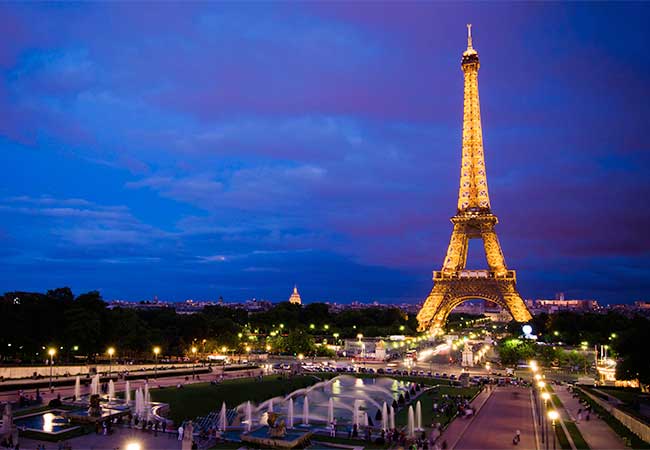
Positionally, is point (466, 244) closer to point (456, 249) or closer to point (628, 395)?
point (456, 249)

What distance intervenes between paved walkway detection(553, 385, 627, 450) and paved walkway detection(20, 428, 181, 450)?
21.0 meters

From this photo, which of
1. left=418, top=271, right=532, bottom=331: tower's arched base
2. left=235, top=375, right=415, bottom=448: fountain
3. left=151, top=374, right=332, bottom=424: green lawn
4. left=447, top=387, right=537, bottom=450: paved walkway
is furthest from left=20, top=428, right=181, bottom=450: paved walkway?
left=418, top=271, right=532, bottom=331: tower's arched base

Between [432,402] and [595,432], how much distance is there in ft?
46.2

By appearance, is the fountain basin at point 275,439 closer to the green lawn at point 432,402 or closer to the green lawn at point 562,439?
the green lawn at point 432,402

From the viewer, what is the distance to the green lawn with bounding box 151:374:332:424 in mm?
37750

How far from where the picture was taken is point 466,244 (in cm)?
Result: 10306

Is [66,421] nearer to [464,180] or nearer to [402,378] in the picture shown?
[402,378]

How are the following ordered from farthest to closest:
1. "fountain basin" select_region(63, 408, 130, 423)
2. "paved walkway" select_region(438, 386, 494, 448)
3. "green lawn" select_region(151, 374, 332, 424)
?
"green lawn" select_region(151, 374, 332, 424) < "fountain basin" select_region(63, 408, 130, 423) < "paved walkway" select_region(438, 386, 494, 448)

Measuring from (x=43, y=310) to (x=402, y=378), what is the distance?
3681cm

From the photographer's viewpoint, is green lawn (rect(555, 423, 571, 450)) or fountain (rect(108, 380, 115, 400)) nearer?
green lawn (rect(555, 423, 571, 450))

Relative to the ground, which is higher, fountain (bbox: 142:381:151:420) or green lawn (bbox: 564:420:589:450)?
fountain (bbox: 142:381:151:420)

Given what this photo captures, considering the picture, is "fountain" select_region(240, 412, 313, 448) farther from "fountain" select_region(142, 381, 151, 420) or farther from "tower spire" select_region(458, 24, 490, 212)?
"tower spire" select_region(458, 24, 490, 212)

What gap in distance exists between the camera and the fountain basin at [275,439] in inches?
1070

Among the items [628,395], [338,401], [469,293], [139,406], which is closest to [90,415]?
[139,406]
